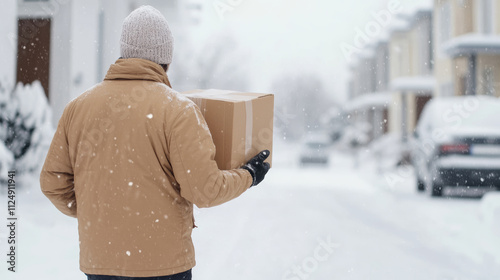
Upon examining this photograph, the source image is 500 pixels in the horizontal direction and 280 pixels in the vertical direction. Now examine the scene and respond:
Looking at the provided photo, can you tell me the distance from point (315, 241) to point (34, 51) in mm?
9114

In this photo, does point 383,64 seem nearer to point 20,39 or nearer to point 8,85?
point 20,39

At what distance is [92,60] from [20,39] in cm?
173

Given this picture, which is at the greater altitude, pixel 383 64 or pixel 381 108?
pixel 383 64

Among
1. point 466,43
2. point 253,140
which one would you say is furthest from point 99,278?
point 466,43

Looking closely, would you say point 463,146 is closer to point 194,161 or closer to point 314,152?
point 194,161

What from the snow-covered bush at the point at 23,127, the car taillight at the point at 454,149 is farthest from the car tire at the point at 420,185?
the snow-covered bush at the point at 23,127

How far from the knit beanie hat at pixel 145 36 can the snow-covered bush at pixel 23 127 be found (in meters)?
5.74

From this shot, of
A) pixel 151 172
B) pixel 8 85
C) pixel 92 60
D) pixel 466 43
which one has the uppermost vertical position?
pixel 466 43

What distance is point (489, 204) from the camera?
22.3 feet

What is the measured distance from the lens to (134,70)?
1.81 m

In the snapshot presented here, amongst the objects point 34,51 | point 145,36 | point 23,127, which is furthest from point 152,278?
point 34,51

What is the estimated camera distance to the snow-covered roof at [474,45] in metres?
15.2

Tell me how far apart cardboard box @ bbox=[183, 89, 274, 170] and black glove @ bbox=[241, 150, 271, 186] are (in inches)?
1.7

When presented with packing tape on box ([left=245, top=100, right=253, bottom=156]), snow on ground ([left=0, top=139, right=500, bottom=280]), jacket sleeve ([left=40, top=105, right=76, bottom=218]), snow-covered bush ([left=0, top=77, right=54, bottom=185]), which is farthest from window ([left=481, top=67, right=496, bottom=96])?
jacket sleeve ([left=40, top=105, right=76, bottom=218])
